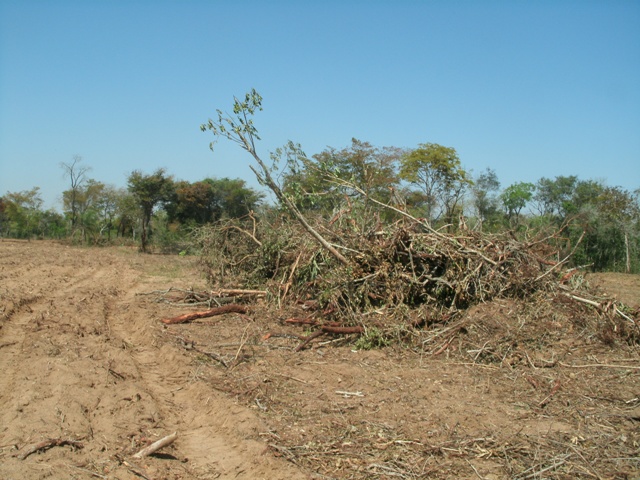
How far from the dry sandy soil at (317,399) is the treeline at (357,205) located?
2.28 m

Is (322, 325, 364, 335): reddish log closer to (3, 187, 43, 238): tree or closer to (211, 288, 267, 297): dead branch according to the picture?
(211, 288, 267, 297): dead branch

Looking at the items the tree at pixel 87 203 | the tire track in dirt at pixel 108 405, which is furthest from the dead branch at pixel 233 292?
the tree at pixel 87 203

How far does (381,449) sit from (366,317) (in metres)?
3.17

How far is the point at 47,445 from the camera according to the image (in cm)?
368

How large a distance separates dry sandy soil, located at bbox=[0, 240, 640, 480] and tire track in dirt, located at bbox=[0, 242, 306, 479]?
2 centimetres

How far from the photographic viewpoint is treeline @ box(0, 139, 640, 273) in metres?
9.05

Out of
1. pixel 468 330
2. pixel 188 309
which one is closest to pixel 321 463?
pixel 468 330

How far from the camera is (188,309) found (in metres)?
9.12

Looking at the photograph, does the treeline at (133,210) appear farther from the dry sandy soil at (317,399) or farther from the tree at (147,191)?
the dry sandy soil at (317,399)

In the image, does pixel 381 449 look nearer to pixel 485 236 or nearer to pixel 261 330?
pixel 261 330

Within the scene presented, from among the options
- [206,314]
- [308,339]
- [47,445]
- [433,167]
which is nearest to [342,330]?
[308,339]

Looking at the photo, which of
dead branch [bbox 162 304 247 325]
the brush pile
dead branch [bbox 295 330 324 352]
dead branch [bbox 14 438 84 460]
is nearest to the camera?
dead branch [bbox 14 438 84 460]

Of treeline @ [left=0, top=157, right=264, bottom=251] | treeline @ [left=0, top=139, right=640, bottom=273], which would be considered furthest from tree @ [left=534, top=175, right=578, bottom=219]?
treeline @ [left=0, top=157, right=264, bottom=251]

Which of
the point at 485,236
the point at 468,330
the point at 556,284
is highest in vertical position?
the point at 485,236
